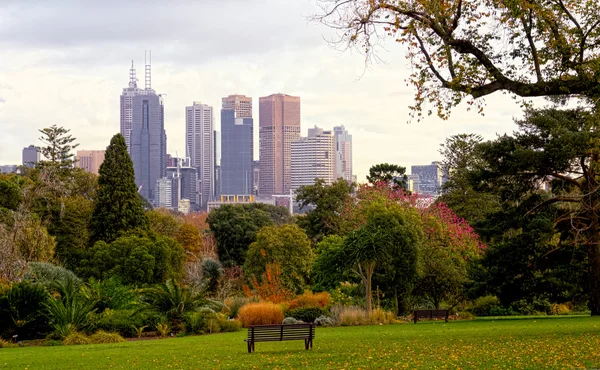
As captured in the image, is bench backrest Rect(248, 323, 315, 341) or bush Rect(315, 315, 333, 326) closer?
bench backrest Rect(248, 323, 315, 341)

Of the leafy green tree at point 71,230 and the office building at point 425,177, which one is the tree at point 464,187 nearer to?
the leafy green tree at point 71,230

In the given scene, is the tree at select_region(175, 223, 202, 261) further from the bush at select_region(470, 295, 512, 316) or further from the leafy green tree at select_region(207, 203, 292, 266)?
the bush at select_region(470, 295, 512, 316)

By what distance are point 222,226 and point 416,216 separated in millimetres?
25925

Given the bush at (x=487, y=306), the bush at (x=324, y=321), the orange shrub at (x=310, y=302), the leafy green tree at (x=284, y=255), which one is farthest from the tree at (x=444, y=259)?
the leafy green tree at (x=284, y=255)

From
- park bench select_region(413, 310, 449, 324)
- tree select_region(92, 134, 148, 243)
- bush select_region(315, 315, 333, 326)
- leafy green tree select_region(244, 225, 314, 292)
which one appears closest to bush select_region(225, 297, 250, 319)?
bush select_region(315, 315, 333, 326)

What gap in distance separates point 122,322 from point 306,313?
6128mm

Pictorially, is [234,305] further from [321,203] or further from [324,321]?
[321,203]

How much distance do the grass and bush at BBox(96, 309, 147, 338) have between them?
102 inches

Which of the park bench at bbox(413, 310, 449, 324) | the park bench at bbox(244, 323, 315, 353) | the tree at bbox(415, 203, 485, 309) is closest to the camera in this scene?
the park bench at bbox(244, 323, 315, 353)

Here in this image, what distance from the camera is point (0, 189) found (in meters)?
35.4

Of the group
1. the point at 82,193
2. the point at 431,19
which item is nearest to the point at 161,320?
the point at 431,19

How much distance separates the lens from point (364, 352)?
14117mm

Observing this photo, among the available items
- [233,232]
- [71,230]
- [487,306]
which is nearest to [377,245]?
[487,306]

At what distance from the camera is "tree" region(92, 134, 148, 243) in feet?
129
